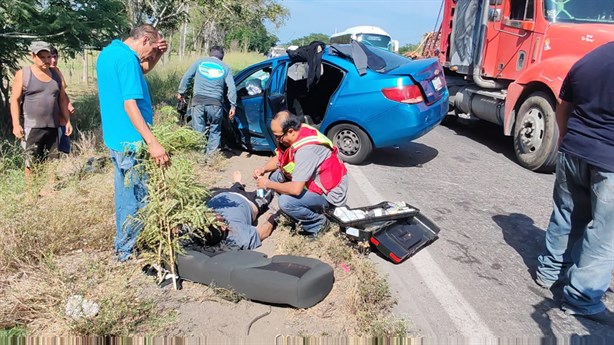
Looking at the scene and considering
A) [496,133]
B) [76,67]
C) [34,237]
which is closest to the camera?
[34,237]

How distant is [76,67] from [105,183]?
2181 cm

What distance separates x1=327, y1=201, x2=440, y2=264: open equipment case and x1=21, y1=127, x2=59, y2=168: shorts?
3.69 m

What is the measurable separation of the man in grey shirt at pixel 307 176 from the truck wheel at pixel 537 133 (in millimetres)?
3722

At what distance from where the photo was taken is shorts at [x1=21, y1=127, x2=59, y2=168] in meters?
5.27

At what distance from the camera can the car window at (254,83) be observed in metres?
7.09

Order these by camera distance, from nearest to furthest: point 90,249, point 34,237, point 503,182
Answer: point 34,237
point 90,249
point 503,182

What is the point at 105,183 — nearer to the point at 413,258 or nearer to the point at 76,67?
the point at 413,258

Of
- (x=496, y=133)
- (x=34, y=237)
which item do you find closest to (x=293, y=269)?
(x=34, y=237)

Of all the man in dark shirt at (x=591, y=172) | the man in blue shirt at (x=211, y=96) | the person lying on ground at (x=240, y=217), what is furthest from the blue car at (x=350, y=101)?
the man in dark shirt at (x=591, y=172)

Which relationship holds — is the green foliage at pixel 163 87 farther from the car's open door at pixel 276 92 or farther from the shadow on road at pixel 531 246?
the shadow on road at pixel 531 246

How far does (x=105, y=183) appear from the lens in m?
5.22

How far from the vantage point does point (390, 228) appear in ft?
13.0

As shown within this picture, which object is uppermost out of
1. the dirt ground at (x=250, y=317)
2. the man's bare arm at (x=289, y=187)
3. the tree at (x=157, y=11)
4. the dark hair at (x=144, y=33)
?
the tree at (x=157, y=11)

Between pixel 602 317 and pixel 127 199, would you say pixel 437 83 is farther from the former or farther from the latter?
pixel 127 199
